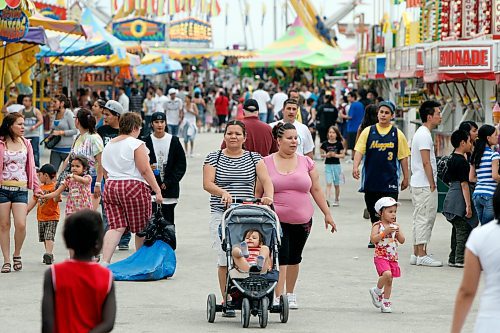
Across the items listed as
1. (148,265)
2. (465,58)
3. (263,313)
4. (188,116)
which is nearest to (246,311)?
(263,313)


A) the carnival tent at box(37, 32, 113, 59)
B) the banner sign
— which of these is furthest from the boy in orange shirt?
the banner sign

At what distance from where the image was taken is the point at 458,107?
67.3ft

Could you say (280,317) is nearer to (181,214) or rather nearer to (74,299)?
(74,299)

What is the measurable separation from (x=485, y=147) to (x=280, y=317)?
3088 millimetres

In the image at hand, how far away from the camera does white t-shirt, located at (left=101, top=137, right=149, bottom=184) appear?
1111cm

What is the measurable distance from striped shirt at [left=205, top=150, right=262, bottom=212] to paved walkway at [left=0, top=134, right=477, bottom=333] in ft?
3.21

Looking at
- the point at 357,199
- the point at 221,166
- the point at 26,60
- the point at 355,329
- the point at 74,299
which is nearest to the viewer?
the point at 74,299

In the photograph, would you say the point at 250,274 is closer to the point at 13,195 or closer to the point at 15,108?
the point at 13,195

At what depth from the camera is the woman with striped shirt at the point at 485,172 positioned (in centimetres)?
1120

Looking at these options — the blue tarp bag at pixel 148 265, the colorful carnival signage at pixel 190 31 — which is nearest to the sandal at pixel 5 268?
the blue tarp bag at pixel 148 265

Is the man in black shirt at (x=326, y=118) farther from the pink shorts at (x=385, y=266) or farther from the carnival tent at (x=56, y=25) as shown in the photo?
the pink shorts at (x=385, y=266)

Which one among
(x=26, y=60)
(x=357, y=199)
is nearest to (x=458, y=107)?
(x=357, y=199)

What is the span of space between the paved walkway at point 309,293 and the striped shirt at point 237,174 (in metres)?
0.98

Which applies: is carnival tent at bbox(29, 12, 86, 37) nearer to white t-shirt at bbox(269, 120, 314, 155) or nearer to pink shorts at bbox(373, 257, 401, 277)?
white t-shirt at bbox(269, 120, 314, 155)
